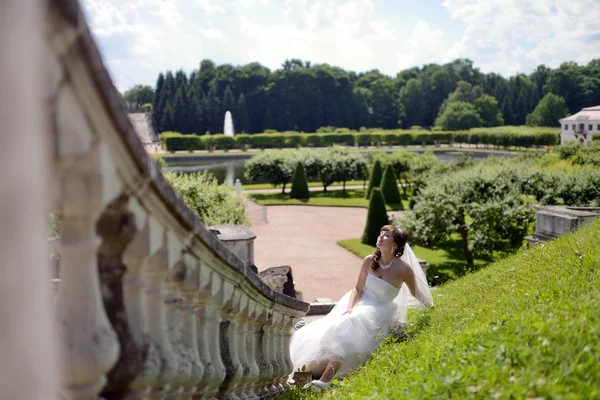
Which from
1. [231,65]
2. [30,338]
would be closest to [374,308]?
[30,338]

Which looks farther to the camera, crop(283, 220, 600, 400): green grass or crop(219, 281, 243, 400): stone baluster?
crop(219, 281, 243, 400): stone baluster

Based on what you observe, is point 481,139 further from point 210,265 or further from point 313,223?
point 210,265

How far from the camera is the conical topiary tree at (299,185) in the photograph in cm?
2709

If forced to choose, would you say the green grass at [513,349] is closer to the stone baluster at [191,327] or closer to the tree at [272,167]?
the stone baluster at [191,327]

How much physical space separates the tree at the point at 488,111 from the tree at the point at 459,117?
2.73m

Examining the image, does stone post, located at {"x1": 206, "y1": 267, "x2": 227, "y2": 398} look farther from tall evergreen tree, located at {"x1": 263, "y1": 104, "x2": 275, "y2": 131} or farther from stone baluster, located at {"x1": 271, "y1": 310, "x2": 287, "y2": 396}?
tall evergreen tree, located at {"x1": 263, "y1": 104, "x2": 275, "y2": 131}

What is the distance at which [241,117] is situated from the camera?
7556 cm

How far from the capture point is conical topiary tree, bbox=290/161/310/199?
27094mm

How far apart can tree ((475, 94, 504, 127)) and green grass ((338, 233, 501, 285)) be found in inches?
2720

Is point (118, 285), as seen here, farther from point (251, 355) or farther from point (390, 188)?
point (390, 188)

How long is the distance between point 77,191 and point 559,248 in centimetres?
542

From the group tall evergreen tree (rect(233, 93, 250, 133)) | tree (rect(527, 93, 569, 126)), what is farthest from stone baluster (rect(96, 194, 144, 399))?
tree (rect(527, 93, 569, 126))

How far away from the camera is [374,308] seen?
5.75 metres

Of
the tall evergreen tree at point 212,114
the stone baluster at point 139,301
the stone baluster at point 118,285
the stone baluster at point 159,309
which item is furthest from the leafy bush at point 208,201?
the tall evergreen tree at point 212,114
